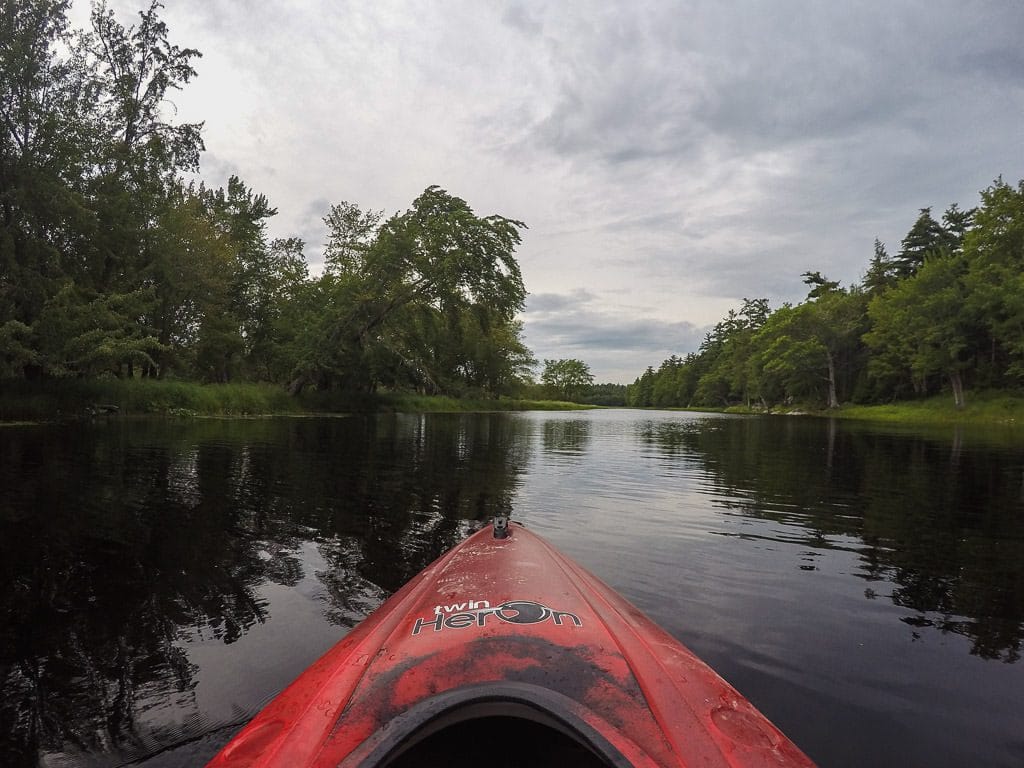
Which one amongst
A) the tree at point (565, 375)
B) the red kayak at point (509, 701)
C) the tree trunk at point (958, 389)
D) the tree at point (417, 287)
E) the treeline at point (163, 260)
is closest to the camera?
the red kayak at point (509, 701)

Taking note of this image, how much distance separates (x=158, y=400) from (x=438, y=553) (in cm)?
2509

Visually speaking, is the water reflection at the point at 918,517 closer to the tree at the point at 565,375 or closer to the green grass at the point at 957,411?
the green grass at the point at 957,411

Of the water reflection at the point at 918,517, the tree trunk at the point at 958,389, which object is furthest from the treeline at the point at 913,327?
the water reflection at the point at 918,517

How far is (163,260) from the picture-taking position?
26031mm

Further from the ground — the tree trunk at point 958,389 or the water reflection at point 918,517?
the tree trunk at point 958,389

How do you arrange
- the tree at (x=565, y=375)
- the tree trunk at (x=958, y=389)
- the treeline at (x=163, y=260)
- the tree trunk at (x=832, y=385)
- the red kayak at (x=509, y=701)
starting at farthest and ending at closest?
the tree at (x=565, y=375) < the tree trunk at (x=832, y=385) < the tree trunk at (x=958, y=389) < the treeline at (x=163, y=260) < the red kayak at (x=509, y=701)

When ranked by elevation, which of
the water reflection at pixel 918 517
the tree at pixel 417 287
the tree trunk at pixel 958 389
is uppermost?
the tree at pixel 417 287

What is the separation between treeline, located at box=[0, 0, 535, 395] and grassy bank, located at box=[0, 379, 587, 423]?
858 millimetres

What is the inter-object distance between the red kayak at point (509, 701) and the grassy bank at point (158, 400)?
2474 centimetres

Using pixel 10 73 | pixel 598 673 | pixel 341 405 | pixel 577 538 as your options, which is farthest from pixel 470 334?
pixel 598 673

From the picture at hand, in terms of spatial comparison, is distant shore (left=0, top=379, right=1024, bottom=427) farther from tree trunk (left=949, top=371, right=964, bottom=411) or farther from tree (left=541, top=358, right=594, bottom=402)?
tree (left=541, top=358, right=594, bottom=402)

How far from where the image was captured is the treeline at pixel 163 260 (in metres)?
20.9

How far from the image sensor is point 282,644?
4.31 meters

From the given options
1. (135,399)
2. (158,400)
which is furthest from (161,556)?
(158,400)
